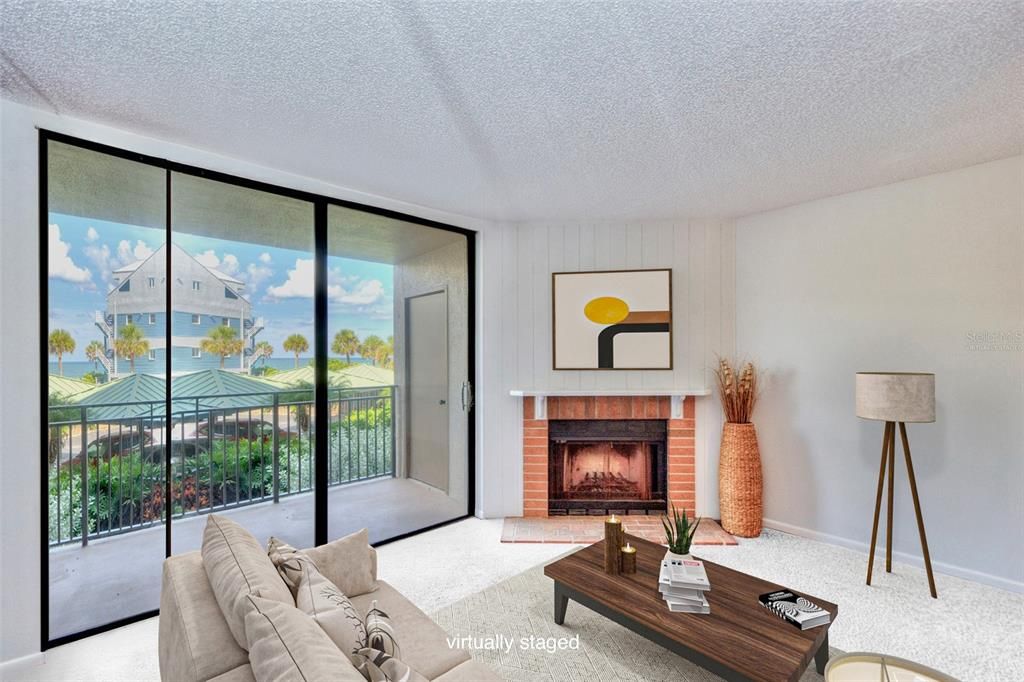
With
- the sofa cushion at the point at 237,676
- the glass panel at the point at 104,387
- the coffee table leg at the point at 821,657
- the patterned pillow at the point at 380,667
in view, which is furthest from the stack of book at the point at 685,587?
the glass panel at the point at 104,387

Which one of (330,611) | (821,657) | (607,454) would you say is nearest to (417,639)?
(330,611)

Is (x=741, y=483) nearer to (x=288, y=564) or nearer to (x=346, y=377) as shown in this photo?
(x=346, y=377)

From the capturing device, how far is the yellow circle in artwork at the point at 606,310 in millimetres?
3893

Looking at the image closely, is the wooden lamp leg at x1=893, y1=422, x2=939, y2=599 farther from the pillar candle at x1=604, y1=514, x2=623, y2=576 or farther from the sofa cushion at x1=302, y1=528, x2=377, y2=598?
the sofa cushion at x1=302, y1=528, x2=377, y2=598

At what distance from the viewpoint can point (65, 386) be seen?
2.22 m

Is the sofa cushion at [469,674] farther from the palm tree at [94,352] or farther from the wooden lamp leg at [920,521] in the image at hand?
the wooden lamp leg at [920,521]

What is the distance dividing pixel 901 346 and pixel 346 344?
3.83m

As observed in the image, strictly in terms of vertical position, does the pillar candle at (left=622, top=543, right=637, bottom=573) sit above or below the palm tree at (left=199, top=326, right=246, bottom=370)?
below

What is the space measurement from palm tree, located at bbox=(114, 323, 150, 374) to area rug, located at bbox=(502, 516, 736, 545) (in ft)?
8.52

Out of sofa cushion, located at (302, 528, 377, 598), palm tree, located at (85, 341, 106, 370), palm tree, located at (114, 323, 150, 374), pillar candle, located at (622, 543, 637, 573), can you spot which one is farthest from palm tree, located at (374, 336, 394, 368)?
pillar candle, located at (622, 543, 637, 573)

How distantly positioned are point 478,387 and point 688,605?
8.01ft

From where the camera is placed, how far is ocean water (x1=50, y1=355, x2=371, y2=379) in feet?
7.30

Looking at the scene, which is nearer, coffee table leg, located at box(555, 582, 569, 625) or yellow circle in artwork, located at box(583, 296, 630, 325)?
coffee table leg, located at box(555, 582, 569, 625)

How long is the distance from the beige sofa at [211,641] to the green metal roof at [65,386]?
1.29 m
